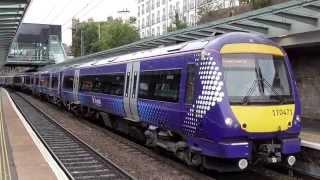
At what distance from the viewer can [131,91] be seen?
54.0 ft

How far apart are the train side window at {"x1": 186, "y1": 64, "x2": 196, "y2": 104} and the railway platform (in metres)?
3.03

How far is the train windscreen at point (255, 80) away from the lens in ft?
36.6

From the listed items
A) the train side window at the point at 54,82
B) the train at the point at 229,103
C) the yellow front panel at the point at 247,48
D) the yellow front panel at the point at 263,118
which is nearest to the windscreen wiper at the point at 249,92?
the train at the point at 229,103

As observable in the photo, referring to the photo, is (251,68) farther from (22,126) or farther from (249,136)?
(22,126)

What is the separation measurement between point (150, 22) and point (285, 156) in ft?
277

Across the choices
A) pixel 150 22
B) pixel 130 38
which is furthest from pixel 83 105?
pixel 150 22

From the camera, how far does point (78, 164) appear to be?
13.9 metres

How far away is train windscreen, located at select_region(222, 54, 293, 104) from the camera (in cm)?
1116

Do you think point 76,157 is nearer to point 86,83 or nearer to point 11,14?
point 86,83

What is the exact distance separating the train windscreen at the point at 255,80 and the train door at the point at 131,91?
5.02 m

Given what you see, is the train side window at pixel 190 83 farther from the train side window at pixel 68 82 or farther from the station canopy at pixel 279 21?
the train side window at pixel 68 82

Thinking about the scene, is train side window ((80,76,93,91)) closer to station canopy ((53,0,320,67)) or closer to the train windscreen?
station canopy ((53,0,320,67))

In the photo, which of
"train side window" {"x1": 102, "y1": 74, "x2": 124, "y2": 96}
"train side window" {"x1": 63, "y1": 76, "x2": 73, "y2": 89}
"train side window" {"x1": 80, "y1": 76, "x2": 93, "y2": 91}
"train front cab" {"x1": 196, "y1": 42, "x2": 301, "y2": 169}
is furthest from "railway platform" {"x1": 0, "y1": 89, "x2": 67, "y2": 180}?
"train side window" {"x1": 63, "y1": 76, "x2": 73, "y2": 89}

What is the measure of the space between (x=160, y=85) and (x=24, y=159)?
376cm
